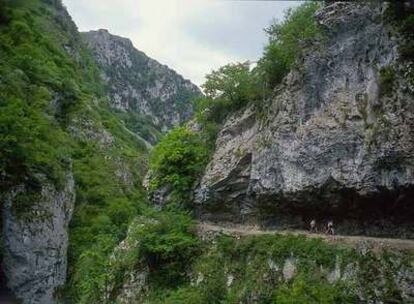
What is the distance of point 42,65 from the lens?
47.1 meters

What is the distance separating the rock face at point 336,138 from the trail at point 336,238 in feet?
2.73

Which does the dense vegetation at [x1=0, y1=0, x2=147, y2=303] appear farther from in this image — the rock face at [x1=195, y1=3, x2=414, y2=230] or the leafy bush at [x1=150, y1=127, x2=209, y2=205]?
the rock face at [x1=195, y1=3, x2=414, y2=230]

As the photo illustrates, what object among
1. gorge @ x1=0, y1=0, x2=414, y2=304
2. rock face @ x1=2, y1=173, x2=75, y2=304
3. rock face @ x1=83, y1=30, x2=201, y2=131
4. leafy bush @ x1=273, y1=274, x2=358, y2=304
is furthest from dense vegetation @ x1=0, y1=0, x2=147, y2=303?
rock face @ x1=83, y1=30, x2=201, y2=131

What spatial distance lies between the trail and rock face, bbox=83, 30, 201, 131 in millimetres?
109268

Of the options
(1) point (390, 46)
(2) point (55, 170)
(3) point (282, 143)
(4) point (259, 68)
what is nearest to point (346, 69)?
(1) point (390, 46)

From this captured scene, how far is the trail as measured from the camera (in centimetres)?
1783

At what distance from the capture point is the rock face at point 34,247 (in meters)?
28.2

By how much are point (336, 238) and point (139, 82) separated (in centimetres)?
13485

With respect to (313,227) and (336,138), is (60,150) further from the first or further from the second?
(336,138)

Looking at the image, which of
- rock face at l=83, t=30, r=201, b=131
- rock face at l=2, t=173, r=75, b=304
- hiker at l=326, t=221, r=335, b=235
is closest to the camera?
hiker at l=326, t=221, r=335, b=235

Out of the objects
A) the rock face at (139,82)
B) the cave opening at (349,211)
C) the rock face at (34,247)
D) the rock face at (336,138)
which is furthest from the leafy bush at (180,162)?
the rock face at (139,82)

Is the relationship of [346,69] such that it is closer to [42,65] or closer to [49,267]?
[49,267]

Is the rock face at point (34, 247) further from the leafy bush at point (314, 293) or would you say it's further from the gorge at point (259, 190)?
the leafy bush at point (314, 293)

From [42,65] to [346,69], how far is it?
1327 inches
